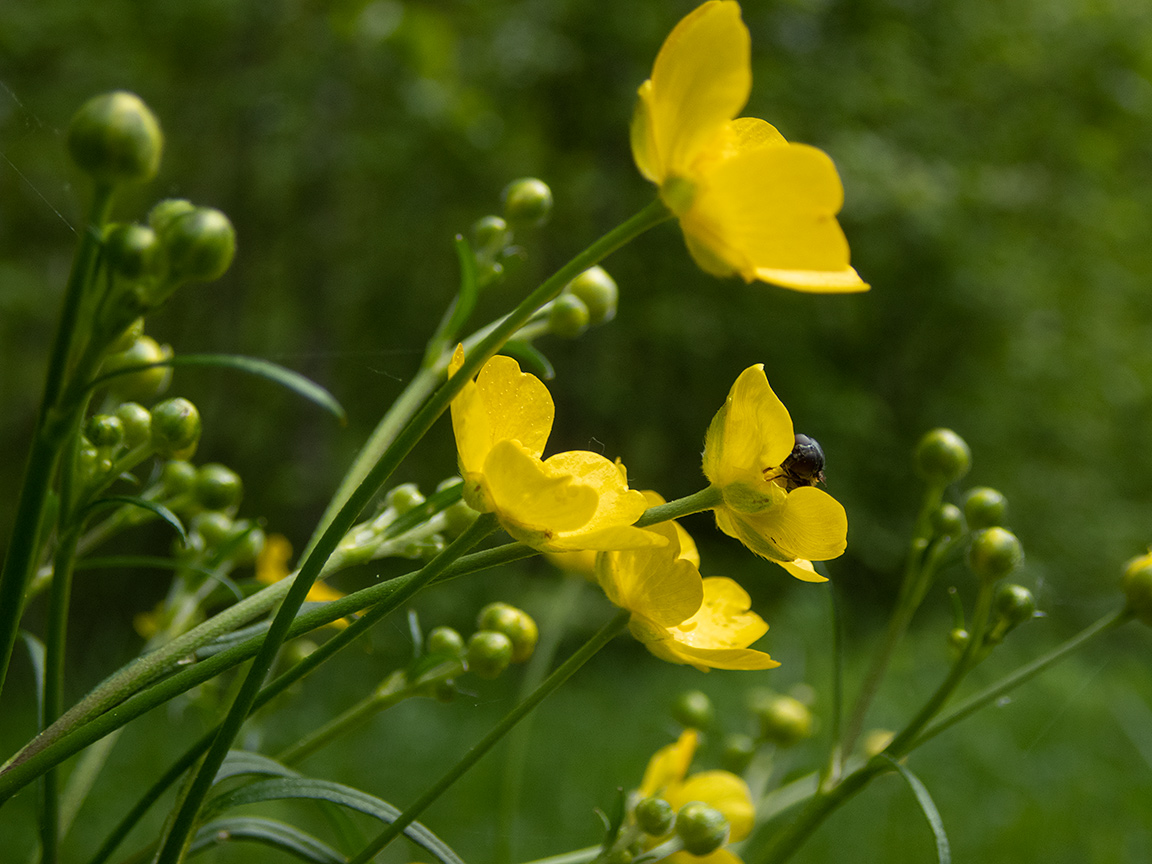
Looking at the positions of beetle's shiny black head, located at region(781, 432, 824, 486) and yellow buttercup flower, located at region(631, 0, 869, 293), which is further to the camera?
beetle's shiny black head, located at region(781, 432, 824, 486)

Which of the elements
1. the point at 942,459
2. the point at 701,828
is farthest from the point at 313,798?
the point at 942,459

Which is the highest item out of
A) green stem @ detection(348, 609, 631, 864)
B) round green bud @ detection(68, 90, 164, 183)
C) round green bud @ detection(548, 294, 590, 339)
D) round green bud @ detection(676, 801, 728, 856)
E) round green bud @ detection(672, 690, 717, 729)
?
round green bud @ detection(68, 90, 164, 183)

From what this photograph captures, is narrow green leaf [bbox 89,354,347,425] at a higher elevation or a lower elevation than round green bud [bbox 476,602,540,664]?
higher

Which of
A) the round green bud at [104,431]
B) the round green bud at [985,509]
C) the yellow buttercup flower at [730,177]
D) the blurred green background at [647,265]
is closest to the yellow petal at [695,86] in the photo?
the yellow buttercup flower at [730,177]

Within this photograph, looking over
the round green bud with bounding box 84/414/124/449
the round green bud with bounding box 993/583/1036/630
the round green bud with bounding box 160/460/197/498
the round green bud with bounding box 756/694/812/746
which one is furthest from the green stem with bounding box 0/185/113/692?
the round green bud with bounding box 756/694/812/746

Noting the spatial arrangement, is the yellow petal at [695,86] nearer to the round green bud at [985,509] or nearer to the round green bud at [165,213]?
the round green bud at [165,213]

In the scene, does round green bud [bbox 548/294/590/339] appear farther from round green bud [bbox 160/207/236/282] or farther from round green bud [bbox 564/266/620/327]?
round green bud [bbox 160/207/236/282]

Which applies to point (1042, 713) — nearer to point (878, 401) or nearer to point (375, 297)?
point (878, 401)
